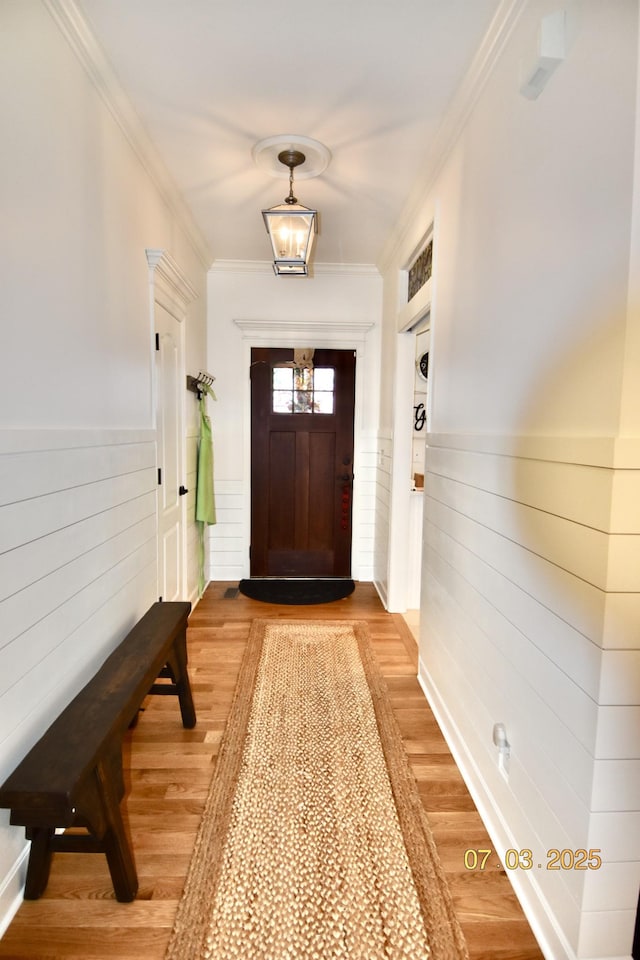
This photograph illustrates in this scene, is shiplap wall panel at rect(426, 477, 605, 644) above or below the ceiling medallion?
below

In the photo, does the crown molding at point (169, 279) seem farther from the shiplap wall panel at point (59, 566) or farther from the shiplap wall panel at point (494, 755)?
the shiplap wall panel at point (494, 755)

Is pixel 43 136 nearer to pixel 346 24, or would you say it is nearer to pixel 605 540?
pixel 346 24

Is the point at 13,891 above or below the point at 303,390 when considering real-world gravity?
below

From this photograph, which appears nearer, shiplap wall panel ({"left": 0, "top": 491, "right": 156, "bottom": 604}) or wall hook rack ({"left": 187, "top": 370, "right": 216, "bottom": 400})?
shiplap wall panel ({"left": 0, "top": 491, "right": 156, "bottom": 604})

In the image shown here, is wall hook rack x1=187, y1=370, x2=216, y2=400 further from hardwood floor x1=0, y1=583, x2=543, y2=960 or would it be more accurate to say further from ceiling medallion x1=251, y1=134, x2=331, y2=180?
hardwood floor x1=0, y1=583, x2=543, y2=960

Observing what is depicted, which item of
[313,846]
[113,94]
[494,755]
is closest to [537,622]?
[494,755]

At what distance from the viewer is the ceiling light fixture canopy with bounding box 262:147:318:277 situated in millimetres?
2053

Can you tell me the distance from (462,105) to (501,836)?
2.55 m

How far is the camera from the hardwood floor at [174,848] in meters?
1.21

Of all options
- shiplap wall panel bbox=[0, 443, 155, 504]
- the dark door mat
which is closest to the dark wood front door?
the dark door mat

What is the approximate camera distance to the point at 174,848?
57.9 inches

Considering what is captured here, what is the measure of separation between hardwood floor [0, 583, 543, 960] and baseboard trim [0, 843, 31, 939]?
0.03 metres

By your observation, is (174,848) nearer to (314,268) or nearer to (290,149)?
(290,149)

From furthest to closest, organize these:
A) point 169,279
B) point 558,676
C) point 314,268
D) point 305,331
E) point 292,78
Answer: point 305,331 < point 314,268 < point 169,279 < point 292,78 < point 558,676
